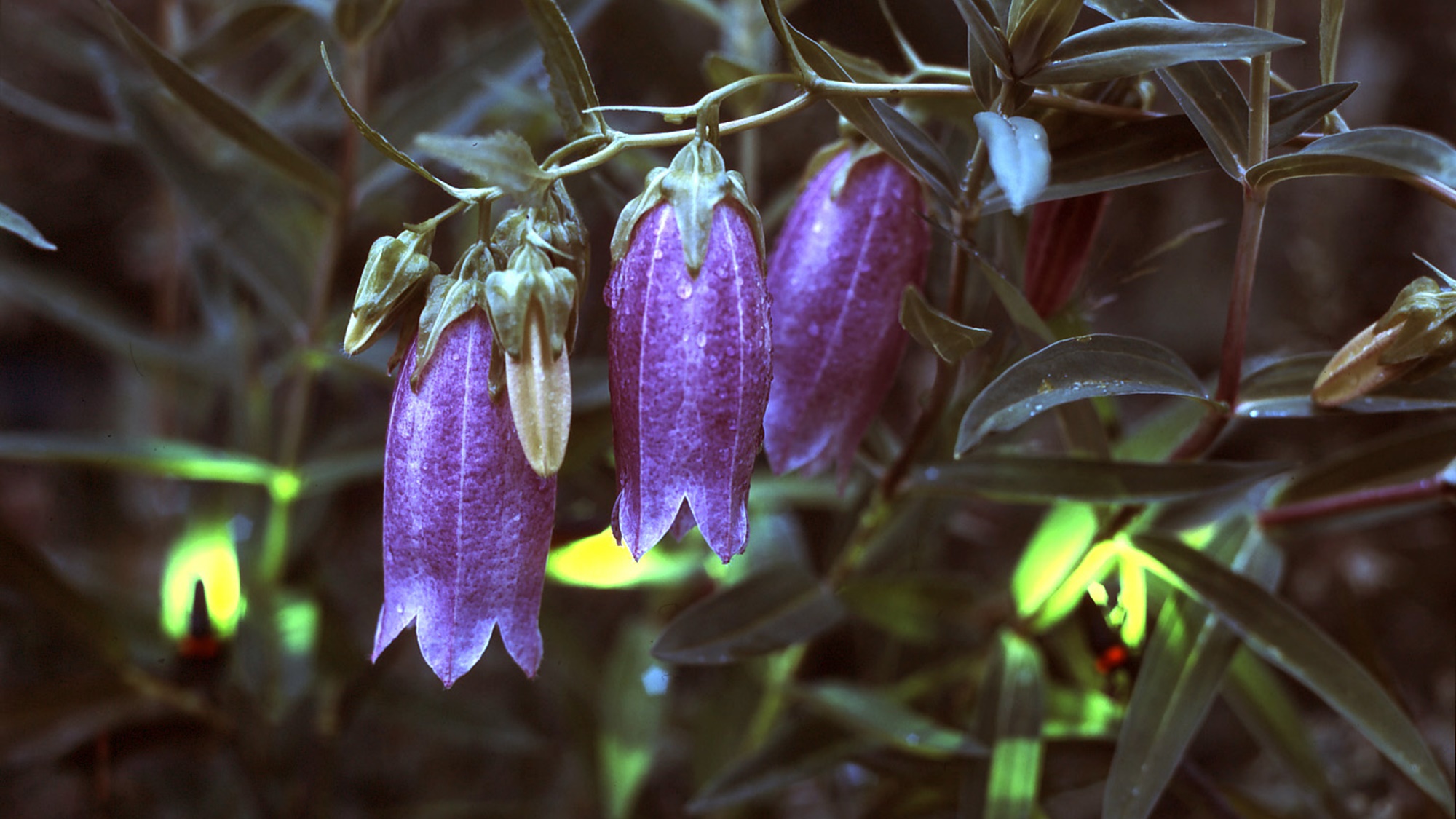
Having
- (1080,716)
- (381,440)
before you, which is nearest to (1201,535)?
(1080,716)

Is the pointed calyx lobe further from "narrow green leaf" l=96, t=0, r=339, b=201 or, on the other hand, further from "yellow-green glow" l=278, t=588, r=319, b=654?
"yellow-green glow" l=278, t=588, r=319, b=654

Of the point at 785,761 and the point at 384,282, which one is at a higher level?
the point at 384,282

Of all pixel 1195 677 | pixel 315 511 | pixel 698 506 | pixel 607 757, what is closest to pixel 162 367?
pixel 315 511

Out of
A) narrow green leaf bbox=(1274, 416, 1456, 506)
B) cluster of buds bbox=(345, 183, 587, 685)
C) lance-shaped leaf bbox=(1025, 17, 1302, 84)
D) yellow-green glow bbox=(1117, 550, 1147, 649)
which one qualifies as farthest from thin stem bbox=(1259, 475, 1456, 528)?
cluster of buds bbox=(345, 183, 587, 685)

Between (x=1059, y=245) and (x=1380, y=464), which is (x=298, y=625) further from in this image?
(x=1380, y=464)

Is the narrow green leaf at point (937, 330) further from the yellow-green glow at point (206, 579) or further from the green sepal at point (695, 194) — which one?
the yellow-green glow at point (206, 579)

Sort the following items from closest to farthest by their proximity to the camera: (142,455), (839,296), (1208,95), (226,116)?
(1208,95) → (839,296) → (226,116) → (142,455)
